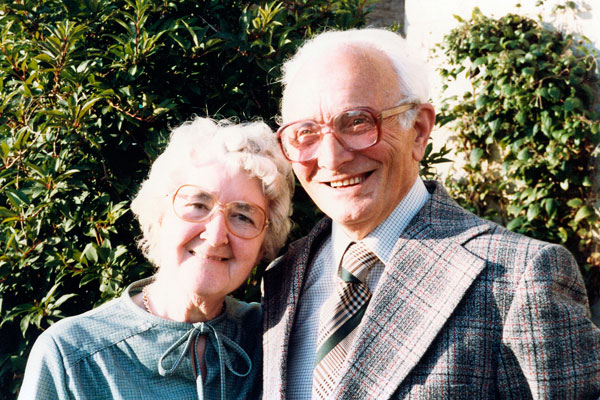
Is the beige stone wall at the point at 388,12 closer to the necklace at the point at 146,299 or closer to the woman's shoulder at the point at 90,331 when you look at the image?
the necklace at the point at 146,299

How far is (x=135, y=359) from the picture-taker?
7.05 ft

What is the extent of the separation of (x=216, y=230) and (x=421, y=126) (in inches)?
31.7

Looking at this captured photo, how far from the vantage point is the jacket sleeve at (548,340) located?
1.66 metres

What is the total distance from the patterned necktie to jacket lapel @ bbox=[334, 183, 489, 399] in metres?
0.08

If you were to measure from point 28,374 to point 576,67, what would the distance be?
3.50 meters

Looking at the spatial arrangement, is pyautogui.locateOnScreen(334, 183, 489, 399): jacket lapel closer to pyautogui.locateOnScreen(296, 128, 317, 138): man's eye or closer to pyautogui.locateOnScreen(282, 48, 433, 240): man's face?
pyautogui.locateOnScreen(282, 48, 433, 240): man's face

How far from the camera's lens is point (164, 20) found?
2.65m

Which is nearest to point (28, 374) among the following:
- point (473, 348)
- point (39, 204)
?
point (39, 204)

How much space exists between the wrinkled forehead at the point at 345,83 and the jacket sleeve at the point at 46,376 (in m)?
1.14

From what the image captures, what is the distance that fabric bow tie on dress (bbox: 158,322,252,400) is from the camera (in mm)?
2154

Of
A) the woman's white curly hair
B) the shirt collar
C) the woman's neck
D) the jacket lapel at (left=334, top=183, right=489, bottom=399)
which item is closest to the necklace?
the woman's neck

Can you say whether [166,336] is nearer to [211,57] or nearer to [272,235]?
[272,235]

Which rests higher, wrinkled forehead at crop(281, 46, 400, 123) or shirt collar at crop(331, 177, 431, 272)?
wrinkled forehead at crop(281, 46, 400, 123)

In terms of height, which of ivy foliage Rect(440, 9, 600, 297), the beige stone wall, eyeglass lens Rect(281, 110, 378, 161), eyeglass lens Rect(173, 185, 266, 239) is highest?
the beige stone wall
